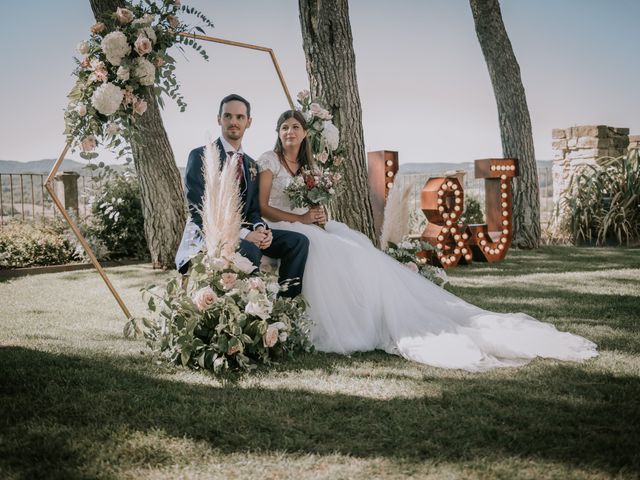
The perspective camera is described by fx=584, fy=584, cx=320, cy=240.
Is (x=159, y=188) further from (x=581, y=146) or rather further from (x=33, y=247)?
(x=581, y=146)

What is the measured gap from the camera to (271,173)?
167 inches

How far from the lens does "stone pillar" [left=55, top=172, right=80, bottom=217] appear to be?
9578 millimetres

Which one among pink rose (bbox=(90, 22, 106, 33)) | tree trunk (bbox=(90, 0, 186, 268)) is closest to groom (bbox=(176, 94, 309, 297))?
pink rose (bbox=(90, 22, 106, 33))

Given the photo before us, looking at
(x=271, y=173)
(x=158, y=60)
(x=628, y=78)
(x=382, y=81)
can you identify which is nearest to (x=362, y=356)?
(x=271, y=173)

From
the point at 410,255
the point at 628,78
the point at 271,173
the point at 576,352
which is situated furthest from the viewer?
the point at 628,78

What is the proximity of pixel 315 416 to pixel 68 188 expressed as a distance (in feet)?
27.6

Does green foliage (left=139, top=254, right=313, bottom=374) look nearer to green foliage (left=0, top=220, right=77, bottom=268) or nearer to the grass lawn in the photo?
the grass lawn

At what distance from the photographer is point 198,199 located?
391 cm

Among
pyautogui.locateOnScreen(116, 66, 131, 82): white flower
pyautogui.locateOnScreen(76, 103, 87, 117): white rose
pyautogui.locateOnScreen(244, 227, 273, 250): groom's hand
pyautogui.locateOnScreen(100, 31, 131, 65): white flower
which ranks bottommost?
pyautogui.locateOnScreen(244, 227, 273, 250): groom's hand

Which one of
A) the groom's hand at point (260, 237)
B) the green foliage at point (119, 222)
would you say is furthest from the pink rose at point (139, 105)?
the green foliage at point (119, 222)

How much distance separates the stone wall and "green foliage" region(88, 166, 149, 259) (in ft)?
25.8

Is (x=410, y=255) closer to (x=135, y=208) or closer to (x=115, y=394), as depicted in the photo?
(x=115, y=394)

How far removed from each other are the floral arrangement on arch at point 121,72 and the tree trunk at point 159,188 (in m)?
3.43

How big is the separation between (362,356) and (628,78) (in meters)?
14.2
